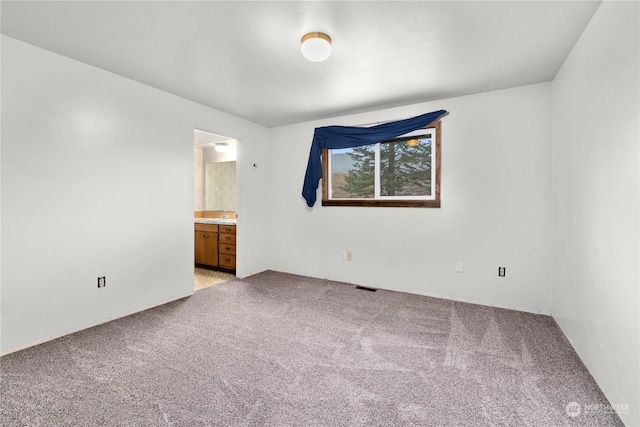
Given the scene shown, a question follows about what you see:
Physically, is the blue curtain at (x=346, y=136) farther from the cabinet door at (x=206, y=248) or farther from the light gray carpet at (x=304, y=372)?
the light gray carpet at (x=304, y=372)

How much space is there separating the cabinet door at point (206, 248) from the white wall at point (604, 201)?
444 cm

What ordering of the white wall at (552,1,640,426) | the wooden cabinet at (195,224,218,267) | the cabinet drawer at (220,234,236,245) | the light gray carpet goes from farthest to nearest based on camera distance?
the wooden cabinet at (195,224,218,267) → the cabinet drawer at (220,234,236,245) → the light gray carpet → the white wall at (552,1,640,426)

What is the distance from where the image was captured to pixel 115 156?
8.97ft

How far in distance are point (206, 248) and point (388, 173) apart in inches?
127

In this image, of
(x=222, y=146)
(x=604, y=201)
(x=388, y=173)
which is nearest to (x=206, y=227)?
(x=222, y=146)

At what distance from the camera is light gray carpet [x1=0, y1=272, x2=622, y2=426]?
5.04 ft

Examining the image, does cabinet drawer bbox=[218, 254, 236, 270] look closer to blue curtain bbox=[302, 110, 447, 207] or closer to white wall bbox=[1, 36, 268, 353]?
white wall bbox=[1, 36, 268, 353]

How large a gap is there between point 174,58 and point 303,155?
2228 mm

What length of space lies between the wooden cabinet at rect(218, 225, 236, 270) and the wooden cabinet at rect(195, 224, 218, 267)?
101mm

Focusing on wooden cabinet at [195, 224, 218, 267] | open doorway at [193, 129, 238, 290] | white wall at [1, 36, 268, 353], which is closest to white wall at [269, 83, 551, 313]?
open doorway at [193, 129, 238, 290]

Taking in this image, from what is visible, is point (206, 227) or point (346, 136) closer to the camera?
point (346, 136)

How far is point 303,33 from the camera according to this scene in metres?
2.03

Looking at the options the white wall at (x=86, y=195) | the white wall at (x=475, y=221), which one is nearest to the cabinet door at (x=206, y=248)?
the white wall at (x=86, y=195)

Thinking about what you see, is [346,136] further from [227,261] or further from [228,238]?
[227,261]
